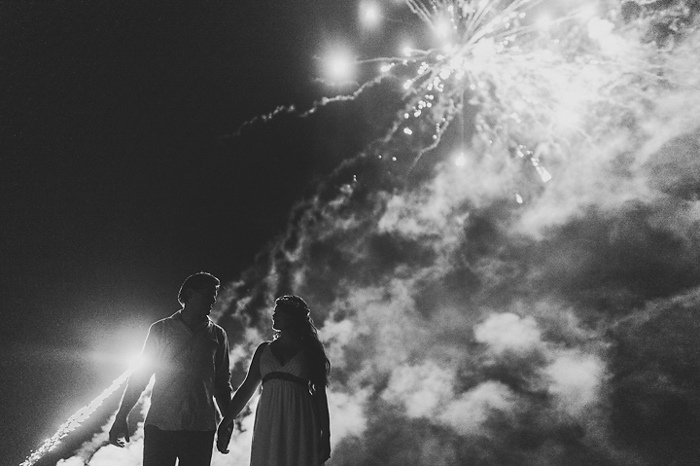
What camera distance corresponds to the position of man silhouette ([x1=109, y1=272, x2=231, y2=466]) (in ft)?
9.48

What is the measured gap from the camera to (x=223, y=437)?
3160 mm

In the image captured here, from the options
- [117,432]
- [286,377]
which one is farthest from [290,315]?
[117,432]

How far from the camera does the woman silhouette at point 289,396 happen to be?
10.0 ft

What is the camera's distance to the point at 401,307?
1658 centimetres

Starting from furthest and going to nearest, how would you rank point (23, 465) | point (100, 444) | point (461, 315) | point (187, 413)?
point (461, 315), point (100, 444), point (23, 465), point (187, 413)

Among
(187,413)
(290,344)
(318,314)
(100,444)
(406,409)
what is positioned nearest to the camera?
(187,413)

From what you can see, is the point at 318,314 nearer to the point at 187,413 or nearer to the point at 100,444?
the point at 100,444

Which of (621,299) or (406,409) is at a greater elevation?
(621,299)

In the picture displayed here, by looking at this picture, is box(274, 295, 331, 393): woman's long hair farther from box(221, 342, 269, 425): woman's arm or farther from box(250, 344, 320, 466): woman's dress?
box(221, 342, 269, 425): woman's arm

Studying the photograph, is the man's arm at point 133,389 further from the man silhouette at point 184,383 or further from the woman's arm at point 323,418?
the woman's arm at point 323,418

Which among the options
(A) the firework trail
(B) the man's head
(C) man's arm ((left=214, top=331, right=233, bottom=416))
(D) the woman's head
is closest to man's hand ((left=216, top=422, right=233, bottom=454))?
(C) man's arm ((left=214, top=331, right=233, bottom=416))

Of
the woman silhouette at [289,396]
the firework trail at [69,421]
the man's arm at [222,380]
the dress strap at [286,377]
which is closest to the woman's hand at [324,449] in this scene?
the woman silhouette at [289,396]

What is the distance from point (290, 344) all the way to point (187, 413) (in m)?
0.81

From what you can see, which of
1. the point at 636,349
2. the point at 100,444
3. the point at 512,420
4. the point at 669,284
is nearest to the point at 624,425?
the point at 636,349
